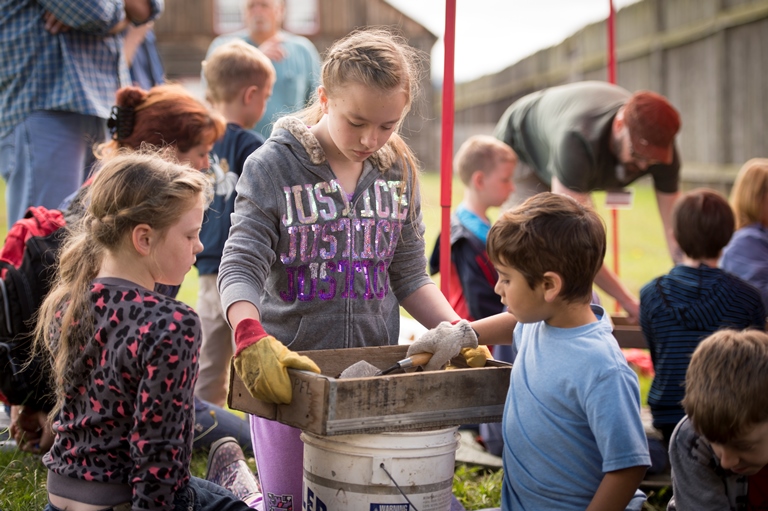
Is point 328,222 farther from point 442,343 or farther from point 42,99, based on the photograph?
point 42,99

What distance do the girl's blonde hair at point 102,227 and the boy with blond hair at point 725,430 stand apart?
1498 millimetres

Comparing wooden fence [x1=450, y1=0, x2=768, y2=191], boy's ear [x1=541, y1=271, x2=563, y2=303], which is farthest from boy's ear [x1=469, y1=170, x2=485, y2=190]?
wooden fence [x1=450, y1=0, x2=768, y2=191]

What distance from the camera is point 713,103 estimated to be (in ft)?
39.4

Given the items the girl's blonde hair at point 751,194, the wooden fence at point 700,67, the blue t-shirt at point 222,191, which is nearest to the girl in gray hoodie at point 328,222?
the blue t-shirt at point 222,191

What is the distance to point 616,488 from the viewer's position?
223 centimetres

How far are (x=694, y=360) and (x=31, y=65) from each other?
3.40 m

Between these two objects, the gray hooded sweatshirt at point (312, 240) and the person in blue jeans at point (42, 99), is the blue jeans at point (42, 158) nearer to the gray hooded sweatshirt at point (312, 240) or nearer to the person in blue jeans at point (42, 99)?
the person in blue jeans at point (42, 99)

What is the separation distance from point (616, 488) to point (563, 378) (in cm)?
31

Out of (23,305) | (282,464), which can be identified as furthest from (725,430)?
(23,305)

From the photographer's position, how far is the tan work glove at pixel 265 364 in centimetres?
222

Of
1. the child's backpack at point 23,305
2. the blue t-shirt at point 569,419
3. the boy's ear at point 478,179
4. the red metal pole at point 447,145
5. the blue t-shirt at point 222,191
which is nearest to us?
the blue t-shirt at point 569,419

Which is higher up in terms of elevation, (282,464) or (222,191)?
(222,191)

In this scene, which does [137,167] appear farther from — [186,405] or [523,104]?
[523,104]

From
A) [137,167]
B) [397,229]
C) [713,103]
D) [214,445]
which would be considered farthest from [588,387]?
[713,103]
